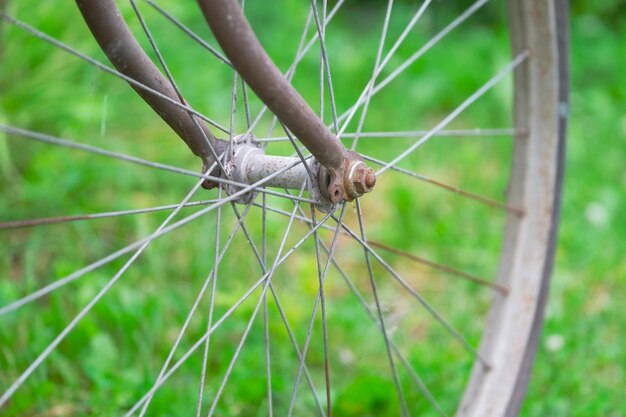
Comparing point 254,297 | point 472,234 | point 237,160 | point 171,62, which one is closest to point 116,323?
point 254,297

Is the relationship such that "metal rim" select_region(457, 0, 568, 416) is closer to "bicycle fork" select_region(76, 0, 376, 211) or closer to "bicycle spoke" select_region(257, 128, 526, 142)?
"bicycle spoke" select_region(257, 128, 526, 142)

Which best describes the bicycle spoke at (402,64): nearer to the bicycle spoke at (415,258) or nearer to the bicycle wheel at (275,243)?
the bicycle wheel at (275,243)

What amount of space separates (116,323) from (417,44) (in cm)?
220

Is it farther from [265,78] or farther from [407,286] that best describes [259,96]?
[407,286]

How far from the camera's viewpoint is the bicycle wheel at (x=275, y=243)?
165cm

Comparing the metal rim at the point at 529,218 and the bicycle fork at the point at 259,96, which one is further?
the metal rim at the point at 529,218

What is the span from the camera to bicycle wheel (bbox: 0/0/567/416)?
1.65 meters

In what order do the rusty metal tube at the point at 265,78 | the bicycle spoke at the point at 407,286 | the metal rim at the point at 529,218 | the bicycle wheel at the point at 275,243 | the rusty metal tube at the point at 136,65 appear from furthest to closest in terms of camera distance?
the metal rim at the point at 529,218 → the bicycle wheel at the point at 275,243 → the bicycle spoke at the point at 407,286 → the rusty metal tube at the point at 136,65 → the rusty metal tube at the point at 265,78

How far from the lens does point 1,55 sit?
105 inches

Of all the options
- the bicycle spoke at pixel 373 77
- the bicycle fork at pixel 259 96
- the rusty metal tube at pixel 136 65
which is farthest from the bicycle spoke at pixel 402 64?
the rusty metal tube at pixel 136 65

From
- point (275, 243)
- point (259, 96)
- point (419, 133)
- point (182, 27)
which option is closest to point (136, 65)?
point (182, 27)

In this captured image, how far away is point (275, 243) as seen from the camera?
2.69m

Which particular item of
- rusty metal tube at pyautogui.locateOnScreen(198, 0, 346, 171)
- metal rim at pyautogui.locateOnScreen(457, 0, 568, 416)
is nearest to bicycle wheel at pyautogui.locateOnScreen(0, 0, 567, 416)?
metal rim at pyautogui.locateOnScreen(457, 0, 568, 416)

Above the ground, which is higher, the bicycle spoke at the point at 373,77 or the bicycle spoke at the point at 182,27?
the bicycle spoke at the point at 373,77
